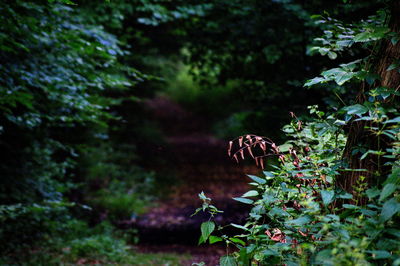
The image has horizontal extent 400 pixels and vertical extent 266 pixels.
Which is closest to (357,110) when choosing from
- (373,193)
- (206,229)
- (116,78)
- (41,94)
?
(373,193)

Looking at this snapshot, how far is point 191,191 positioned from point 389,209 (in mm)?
9726

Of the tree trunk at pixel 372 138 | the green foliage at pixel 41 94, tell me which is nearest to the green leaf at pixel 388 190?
the tree trunk at pixel 372 138

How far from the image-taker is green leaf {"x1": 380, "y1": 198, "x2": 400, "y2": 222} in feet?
5.97

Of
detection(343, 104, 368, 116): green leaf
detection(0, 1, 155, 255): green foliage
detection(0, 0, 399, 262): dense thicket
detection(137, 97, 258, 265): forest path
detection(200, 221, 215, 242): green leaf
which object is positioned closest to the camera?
detection(343, 104, 368, 116): green leaf

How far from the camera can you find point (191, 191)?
11406 mm

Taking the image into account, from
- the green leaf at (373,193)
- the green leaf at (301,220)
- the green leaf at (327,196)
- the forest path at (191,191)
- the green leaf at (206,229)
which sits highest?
the green leaf at (373,193)

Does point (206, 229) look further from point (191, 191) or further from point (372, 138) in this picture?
point (191, 191)

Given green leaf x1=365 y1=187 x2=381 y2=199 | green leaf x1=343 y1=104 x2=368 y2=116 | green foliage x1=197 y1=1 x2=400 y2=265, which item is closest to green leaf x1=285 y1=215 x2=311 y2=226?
green foliage x1=197 y1=1 x2=400 y2=265

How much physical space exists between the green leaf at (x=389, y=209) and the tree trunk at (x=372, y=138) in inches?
15.6

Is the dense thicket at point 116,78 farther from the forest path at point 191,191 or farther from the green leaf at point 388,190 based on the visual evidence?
the forest path at point 191,191

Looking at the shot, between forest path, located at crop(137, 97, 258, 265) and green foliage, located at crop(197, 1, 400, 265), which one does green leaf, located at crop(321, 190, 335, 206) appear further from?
forest path, located at crop(137, 97, 258, 265)

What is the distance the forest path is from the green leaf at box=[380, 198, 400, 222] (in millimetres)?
1781

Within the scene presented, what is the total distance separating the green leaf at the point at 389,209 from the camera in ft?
5.97

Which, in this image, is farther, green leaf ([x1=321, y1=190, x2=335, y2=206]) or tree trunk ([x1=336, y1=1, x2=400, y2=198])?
tree trunk ([x1=336, y1=1, x2=400, y2=198])
